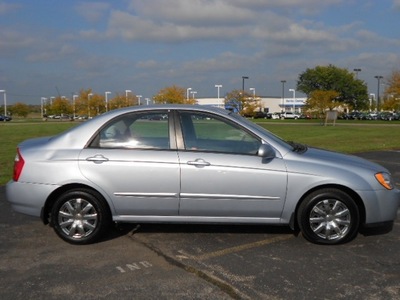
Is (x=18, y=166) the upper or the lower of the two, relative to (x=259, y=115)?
lower

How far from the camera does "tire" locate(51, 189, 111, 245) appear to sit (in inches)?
178

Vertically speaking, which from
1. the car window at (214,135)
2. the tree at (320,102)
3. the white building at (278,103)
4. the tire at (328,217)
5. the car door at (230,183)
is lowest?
the tire at (328,217)

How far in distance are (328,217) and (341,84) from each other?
88.0 metres

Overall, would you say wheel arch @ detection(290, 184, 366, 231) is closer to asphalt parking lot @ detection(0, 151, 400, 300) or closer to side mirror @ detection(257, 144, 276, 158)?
asphalt parking lot @ detection(0, 151, 400, 300)

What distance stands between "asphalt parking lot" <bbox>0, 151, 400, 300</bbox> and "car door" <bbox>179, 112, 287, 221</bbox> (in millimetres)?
407

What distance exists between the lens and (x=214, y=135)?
470cm

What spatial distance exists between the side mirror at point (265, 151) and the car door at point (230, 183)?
0.08 metres

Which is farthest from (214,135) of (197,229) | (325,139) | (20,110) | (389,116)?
(20,110)

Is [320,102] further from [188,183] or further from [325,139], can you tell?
[188,183]

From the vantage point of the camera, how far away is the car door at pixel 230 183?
440 centimetres

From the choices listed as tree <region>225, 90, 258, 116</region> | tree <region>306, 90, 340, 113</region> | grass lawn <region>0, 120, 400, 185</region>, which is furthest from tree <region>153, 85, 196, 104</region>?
grass lawn <region>0, 120, 400, 185</region>

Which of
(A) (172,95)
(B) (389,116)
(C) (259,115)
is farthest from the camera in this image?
(C) (259,115)

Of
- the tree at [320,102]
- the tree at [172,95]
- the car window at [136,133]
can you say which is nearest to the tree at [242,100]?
the tree at [172,95]

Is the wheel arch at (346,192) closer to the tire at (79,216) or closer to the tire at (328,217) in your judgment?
the tire at (328,217)
